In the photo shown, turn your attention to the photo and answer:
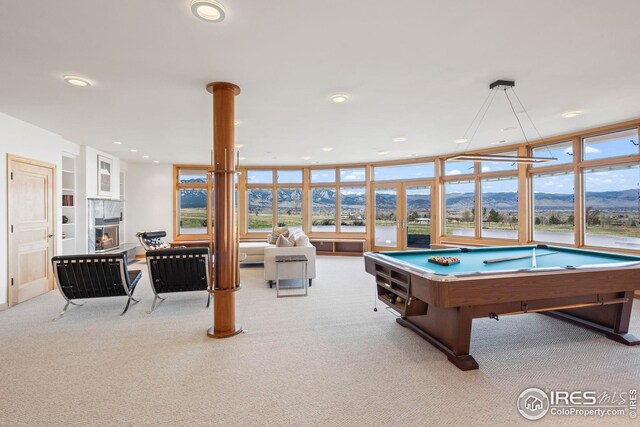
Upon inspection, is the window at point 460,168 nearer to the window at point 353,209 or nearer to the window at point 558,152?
the window at point 558,152

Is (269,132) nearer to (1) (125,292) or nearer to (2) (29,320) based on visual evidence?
(1) (125,292)

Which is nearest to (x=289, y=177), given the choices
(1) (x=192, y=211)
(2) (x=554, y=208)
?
(1) (x=192, y=211)

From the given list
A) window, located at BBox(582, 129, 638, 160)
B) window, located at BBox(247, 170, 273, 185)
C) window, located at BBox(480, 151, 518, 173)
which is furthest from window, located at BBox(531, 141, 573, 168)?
window, located at BBox(247, 170, 273, 185)

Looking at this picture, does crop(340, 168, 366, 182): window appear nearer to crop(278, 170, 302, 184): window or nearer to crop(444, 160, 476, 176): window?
crop(278, 170, 302, 184): window

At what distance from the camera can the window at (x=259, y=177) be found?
9273 mm

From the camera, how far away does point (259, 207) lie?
9.38 metres

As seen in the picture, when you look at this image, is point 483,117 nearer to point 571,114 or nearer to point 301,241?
point 571,114

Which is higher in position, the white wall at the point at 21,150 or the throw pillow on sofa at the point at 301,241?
the white wall at the point at 21,150

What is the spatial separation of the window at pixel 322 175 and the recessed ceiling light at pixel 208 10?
7.16 m

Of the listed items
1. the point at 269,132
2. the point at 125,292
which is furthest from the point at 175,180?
the point at 125,292

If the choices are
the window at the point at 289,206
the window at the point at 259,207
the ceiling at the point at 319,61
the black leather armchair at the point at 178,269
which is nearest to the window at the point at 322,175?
the window at the point at 289,206

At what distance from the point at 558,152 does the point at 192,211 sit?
9017mm

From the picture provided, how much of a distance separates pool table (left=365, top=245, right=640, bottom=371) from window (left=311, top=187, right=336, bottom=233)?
5.60 m

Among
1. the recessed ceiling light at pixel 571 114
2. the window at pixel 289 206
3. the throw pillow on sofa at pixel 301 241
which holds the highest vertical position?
the recessed ceiling light at pixel 571 114
